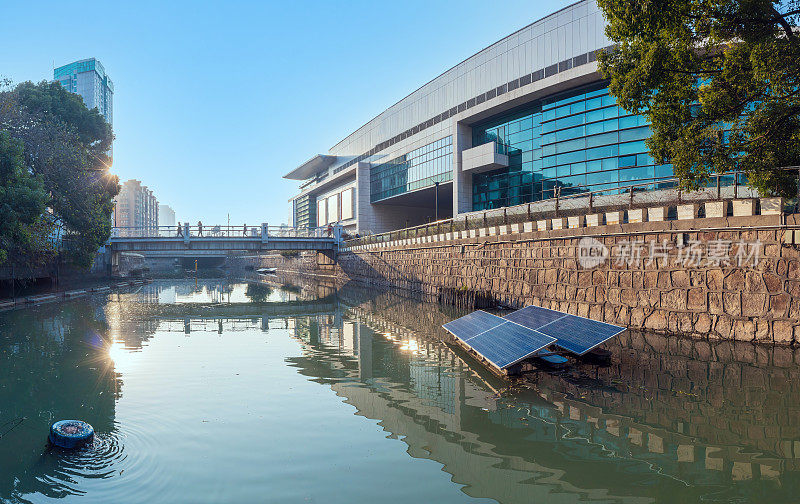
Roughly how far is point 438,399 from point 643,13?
1208 centimetres

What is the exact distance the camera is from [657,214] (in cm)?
1672

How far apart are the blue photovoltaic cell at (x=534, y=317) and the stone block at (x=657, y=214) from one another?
6.01 metres

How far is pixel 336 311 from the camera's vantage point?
26.5 meters

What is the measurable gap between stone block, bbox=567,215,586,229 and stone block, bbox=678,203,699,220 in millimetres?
4445

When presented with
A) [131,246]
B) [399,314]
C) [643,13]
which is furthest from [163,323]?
[131,246]

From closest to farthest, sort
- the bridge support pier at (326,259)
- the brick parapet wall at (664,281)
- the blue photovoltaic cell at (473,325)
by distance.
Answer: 1. the blue photovoltaic cell at (473,325)
2. the brick parapet wall at (664,281)
3. the bridge support pier at (326,259)

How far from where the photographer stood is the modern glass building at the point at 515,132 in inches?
1348

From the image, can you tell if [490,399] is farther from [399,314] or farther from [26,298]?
[26,298]

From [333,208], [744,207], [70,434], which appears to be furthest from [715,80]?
[333,208]

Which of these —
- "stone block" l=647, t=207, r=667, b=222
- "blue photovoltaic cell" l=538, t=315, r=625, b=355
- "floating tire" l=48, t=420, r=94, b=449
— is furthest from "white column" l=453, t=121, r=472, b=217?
"floating tire" l=48, t=420, r=94, b=449
